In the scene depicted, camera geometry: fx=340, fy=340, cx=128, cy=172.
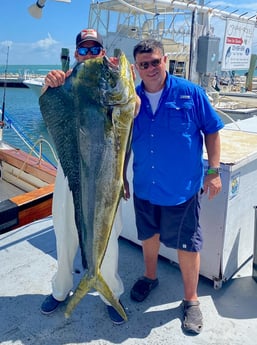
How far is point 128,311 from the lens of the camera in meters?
2.16

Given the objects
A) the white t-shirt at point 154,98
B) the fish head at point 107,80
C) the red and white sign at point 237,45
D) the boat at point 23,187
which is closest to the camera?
the fish head at point 107,80

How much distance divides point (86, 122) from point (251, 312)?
1.58 meters

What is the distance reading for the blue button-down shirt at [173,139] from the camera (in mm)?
1859

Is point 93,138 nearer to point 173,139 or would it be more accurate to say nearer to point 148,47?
point 173,139

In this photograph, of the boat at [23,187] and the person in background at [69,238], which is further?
the boat at [23,187]

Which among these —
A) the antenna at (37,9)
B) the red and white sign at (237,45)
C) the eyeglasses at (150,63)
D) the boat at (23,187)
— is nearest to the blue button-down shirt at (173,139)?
the eyeglasses at (150,63)

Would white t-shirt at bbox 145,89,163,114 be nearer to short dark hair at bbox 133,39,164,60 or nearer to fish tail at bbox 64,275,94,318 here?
short dark hair at bbox 133,39,164,60

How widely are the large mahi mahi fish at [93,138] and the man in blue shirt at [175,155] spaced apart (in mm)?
348

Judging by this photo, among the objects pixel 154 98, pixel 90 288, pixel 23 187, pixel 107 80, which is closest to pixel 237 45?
pixel 23 187

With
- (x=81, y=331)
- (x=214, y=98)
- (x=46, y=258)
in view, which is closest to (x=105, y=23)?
(x=214, y=98)

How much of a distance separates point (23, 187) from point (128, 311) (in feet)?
12.0

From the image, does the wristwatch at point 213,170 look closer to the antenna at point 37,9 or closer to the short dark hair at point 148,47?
the short dark hair at point 148,47

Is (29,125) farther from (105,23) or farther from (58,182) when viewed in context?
(58,182)

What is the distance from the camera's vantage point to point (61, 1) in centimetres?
383
